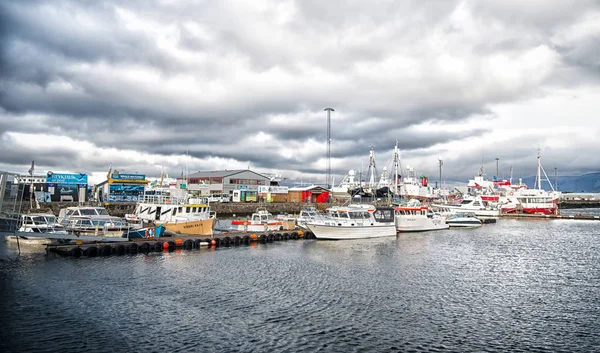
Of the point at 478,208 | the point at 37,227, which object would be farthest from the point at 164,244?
the point at 478,208

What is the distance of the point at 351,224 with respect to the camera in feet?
156

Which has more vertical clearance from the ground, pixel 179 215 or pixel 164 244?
pixel 179 215

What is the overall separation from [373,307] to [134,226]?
2800 centimetres

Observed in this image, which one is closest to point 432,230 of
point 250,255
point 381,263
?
point 381,263

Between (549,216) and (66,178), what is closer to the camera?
(66,178)

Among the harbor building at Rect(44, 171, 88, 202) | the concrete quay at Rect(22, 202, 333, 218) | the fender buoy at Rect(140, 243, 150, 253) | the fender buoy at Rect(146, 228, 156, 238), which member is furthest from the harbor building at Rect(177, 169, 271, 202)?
the fender buoy at Rect(140, 243, 150, 253)

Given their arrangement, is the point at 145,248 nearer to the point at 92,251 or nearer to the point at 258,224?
the point at 92,251

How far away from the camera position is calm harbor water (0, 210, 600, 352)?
51.4 feet

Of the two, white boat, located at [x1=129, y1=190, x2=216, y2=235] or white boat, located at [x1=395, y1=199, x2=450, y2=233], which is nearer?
white boat, located at [x1=129, y1=190, x2=216, y2=235]

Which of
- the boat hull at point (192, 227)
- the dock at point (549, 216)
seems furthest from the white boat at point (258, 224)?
the dock at point (549, 216)

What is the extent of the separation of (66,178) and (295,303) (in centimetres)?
6642

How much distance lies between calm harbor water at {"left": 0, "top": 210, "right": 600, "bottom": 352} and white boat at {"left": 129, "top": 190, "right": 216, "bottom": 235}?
26.5ft

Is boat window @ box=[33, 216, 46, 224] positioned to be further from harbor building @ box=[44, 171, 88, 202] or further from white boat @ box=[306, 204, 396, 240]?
harbor building @ box=[44, 171, 88, 202]

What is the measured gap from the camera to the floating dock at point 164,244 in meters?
31.9
